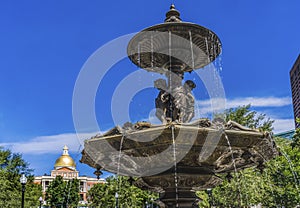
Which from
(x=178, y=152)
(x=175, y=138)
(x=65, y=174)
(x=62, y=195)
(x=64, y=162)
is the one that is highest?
(x=64, y=162)

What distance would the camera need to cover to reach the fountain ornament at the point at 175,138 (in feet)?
27.4

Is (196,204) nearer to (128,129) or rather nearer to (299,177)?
(128,129)

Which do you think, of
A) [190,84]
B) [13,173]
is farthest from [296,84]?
[190,84]

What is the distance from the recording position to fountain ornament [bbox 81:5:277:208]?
8.35 metres

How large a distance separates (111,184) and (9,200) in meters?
12.4

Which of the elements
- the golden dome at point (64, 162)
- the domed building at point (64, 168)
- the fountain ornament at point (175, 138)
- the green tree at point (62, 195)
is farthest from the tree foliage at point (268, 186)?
the golden dome at point (64, 162)

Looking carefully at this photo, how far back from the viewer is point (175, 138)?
8.12 metres

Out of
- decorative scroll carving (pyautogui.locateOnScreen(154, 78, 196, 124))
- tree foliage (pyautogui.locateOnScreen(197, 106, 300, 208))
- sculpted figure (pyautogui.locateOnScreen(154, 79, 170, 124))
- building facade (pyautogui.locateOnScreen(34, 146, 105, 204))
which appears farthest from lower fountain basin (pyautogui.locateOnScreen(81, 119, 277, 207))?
building facade (pyautogui.locateOnScreen(34, 146, 105, 204))

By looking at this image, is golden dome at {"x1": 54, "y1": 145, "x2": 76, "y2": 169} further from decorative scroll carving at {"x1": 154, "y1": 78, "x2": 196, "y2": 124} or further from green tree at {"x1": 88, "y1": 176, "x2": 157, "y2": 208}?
decorative scroll carving at {"x1": 154, "y1": 78, "x2": 196, "y2": 124}

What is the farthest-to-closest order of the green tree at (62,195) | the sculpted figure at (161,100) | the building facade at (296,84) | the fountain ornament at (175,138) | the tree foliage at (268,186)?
the green tree at (62,195), the building facade at (296,84), the tree foliage at (268,186), the sculpted figure at (161,100), the fountain ornament at (175,138)

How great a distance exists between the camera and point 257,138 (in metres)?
8.88

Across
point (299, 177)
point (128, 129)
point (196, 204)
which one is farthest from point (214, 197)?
point (128, 129)

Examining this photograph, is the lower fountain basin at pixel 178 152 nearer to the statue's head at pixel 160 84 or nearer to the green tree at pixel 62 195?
the statue's head at pixel 160 84

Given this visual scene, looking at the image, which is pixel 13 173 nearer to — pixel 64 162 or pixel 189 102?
pixel 189 102
